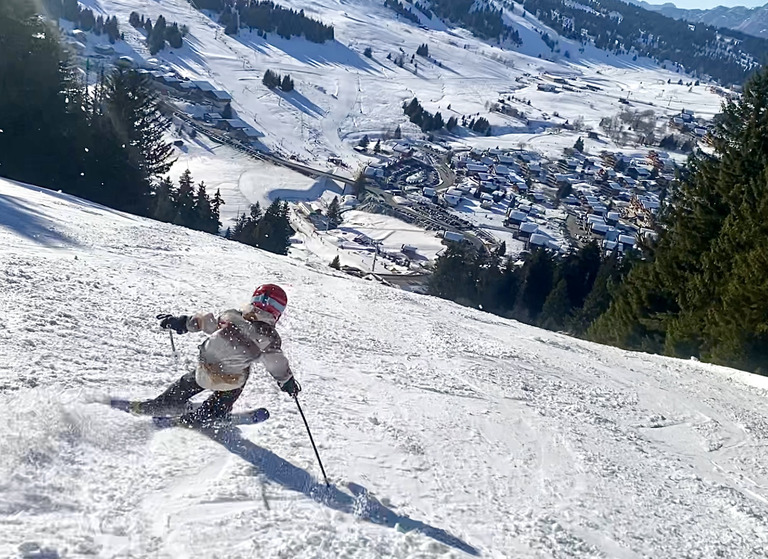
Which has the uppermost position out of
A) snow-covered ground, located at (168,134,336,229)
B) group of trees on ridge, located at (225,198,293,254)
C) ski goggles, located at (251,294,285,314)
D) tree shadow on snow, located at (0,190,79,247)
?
ski goggles, located at (251,294,285,314)

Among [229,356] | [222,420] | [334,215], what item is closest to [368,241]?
[334,215]

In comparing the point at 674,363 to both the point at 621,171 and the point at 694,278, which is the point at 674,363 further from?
the point at 621,171

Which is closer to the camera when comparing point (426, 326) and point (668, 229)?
point (426, 326)

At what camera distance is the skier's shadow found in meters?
4.67

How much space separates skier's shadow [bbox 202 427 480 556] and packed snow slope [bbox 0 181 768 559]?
19 millimetres

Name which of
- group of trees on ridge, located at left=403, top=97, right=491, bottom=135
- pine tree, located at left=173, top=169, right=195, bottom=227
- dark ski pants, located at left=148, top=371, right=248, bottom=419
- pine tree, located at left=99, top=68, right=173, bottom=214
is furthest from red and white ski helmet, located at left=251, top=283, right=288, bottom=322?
group of trees on ridge, located at left=403, top=97, right=491, bottom=135

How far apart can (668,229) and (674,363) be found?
41.9ft

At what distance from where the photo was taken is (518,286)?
4672 centimetres

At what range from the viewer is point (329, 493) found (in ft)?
15.9

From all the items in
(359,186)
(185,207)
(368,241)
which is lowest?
(368,241)

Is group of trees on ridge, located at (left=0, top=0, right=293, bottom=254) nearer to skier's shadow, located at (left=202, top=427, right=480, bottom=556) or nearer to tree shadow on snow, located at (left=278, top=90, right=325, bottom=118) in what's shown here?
skier's shadow, located at (left=202, top=427, right=480, bottom=556)

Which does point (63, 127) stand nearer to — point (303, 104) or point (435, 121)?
point (303, 104)

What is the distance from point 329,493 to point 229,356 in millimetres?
1385

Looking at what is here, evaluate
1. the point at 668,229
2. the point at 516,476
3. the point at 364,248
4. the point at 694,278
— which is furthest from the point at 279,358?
the point at 364,248
